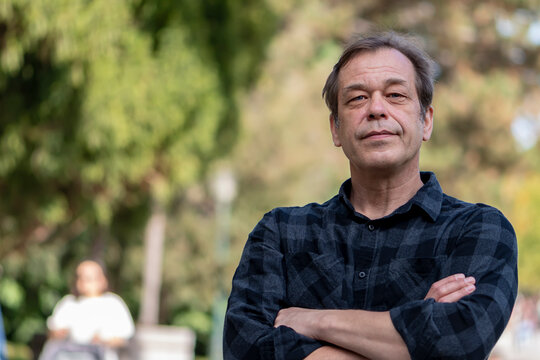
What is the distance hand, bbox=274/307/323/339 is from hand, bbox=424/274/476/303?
1.00ft

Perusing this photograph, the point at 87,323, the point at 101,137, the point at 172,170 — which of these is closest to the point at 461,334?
the point at 87,323

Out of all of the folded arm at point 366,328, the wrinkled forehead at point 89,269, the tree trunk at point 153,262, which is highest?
the tree trunk at point 153,262

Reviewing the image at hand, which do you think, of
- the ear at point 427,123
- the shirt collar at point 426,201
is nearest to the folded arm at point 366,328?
the shirt collar at point 426,201

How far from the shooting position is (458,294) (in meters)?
2.52

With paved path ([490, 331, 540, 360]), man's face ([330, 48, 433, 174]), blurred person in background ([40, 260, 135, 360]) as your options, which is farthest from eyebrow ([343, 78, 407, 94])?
paved path ([490, 331, 540, 360])

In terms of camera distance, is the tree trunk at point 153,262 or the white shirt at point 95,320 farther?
the tree trunk at point 153,262

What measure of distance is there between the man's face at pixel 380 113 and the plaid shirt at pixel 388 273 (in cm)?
14

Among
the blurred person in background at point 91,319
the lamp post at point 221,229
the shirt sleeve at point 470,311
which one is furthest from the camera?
the lamp post at point 221,229

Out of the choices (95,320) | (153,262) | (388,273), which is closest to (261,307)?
(388,273)

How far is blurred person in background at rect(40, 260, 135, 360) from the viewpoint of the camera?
286 inches

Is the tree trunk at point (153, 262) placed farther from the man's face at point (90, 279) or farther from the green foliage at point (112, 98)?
the man's face at point (90, 279)

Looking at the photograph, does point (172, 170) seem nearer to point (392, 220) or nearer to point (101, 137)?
point (101, 137)

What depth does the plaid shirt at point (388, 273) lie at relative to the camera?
2.48m

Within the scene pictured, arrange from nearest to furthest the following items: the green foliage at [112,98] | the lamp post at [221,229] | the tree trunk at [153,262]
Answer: the green foliage at [112,98] < the lamp post at [221,229] < the tree trunk at [153,262]
